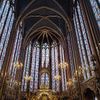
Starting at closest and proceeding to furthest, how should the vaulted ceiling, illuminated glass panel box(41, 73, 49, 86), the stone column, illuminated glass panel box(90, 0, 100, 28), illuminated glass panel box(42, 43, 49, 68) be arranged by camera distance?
1. illuminated glass panel box(90, 0, 100, 28)
2. the stone column
3. the vaulted ceiling
4. illuminated glass panel box(41, 73, 49, 86)
5. illuminated glass panel box(42, 43, 49, 68)

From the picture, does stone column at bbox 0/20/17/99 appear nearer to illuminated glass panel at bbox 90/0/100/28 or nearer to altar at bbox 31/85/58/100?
altar at bbox 31/85/58/100

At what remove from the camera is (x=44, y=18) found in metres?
27.9

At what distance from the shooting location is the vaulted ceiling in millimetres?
24578

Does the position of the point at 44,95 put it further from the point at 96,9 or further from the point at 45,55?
the point at 96,9

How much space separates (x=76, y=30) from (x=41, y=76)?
11.7 metres

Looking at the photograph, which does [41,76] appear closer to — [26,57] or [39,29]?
[26,57]

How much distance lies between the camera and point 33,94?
943 inches

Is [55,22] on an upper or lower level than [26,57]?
upper

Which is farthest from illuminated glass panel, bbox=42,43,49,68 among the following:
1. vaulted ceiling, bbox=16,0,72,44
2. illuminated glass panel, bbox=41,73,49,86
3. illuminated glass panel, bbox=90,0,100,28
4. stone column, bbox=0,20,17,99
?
illuminated glass panel, bbox=90,0,100,28

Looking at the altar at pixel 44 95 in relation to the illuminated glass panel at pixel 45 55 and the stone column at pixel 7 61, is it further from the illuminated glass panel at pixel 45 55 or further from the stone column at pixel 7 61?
the stone column at pixel 7 61

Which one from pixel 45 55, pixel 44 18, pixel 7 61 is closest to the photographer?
pixel 7 61

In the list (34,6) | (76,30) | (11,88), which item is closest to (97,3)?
(76,30)

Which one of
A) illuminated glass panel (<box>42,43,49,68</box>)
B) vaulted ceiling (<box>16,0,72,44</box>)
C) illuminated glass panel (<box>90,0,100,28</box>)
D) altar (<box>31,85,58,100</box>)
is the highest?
vaulted ceiling (<box>16,0,72,44</box>)

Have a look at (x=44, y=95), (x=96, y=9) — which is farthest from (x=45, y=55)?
(x=96, y=9)
